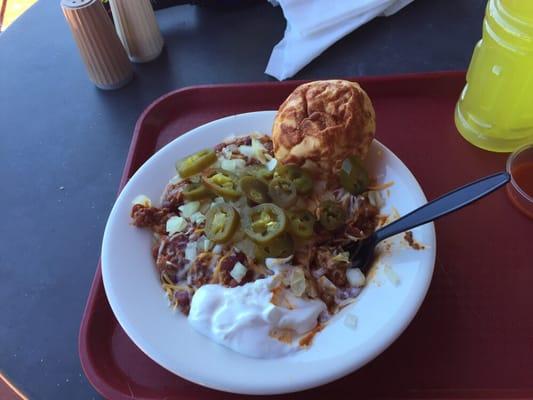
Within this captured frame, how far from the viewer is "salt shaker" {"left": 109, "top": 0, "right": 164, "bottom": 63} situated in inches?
68.1

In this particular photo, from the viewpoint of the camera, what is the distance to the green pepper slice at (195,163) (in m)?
1.26

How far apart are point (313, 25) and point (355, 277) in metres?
1.09

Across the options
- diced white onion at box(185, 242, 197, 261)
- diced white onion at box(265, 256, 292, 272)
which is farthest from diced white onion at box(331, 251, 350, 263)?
diced white onion at box(185, 242, 197, 261)

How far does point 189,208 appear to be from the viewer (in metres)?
1.22

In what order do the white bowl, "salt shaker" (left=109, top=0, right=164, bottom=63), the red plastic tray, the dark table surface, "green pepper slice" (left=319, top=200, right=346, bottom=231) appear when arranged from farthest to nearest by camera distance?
"salt shaker" (left=109, top=0, right=164, bottom=63), the dark table surface, "green pepper slice" (left=319, top=200, right=346, bottom=231), the red plastic tray, the white bowl

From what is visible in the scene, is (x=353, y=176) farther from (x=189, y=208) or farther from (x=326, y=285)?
(x=189, y=208)

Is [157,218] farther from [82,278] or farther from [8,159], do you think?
[8,159]

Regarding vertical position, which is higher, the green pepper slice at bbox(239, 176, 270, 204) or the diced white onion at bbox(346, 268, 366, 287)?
the green pepper slice at bbox(239, 176, 270, 204)

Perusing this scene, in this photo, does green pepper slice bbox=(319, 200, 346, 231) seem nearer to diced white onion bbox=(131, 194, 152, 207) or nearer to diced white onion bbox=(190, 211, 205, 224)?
diced white onion bbox=(190, 211, 205, 224)

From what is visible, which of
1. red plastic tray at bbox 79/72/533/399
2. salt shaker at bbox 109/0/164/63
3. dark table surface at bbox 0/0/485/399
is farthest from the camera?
salt shaker at bbox 109/0/164/63

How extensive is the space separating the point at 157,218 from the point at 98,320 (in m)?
0.28

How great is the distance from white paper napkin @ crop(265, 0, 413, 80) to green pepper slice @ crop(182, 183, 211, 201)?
689mm

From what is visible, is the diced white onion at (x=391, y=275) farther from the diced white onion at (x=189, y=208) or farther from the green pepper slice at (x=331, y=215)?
the diced white onion at (x=189, y=208)

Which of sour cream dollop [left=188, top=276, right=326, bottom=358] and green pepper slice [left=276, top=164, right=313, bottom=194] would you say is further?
green pepper slice [left=276, top=164, right=313, bottom=194]
